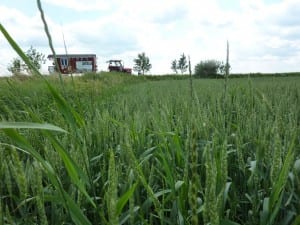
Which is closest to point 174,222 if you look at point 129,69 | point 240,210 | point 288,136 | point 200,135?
point 240,210

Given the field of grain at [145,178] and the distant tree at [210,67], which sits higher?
the distant tree at [210,67]

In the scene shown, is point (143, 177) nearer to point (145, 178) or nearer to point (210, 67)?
point (145, 178)

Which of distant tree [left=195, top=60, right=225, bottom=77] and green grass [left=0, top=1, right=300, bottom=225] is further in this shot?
distant tree [left=195, top=60, right=225, bottom=77]

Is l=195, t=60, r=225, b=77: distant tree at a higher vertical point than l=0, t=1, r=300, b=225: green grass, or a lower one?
higher

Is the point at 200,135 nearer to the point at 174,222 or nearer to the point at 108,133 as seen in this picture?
the point at 108,133

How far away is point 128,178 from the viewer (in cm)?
113

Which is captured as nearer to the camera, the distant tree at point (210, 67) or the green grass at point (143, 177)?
the green grass at point (143, 177)

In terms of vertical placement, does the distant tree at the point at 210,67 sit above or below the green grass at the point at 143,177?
above

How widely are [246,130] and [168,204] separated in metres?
0.73

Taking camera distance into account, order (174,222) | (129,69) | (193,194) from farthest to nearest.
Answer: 1. (129,69)
2. (174,222)
3. (193,194)

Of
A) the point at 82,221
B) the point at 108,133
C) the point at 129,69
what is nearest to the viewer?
the point at 82,221

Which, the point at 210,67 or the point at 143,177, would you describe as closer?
the point at 143,177

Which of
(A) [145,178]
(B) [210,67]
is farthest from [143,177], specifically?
(B) [210,67]

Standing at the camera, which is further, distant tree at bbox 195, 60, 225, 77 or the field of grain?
distant tree at bbox 195, 60, 225, 77
